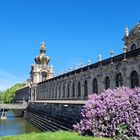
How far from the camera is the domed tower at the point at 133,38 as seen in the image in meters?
40.0

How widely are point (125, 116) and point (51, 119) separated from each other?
94.3ft

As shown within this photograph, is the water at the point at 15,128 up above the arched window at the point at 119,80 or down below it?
below

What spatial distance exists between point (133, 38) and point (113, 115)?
2597 cm

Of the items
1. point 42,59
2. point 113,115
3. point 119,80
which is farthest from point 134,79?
point 42,59

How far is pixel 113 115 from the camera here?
57.1 ft

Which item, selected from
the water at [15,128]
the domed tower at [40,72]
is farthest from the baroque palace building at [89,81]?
the domed tower at [40,72]

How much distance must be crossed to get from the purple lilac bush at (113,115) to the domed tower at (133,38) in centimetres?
2271

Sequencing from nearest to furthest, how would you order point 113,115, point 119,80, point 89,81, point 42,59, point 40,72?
point 113,115 < point 119,80 < point 89,81 < point 40,72 < point 42,59

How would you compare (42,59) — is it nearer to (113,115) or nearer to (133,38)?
(133,38)

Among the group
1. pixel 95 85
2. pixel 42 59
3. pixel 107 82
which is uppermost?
pixel 42 59

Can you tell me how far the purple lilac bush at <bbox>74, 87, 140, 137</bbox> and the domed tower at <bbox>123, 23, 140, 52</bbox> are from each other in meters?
22.7

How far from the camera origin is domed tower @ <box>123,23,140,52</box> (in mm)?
40031

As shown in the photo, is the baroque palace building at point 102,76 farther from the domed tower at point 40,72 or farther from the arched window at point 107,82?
the domed tower at point 40,72

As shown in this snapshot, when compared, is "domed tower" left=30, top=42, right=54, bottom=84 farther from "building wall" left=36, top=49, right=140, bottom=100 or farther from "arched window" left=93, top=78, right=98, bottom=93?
"arched window" left=93, top=78, right=98, bottom=93
